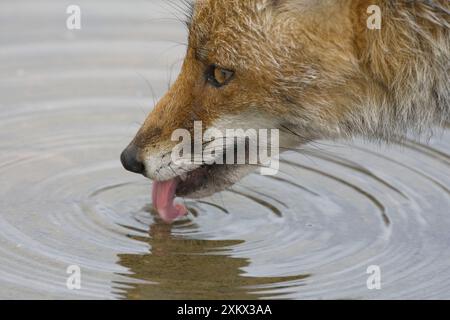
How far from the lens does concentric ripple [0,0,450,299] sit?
7629mm

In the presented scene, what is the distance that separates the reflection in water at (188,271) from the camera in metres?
7.46

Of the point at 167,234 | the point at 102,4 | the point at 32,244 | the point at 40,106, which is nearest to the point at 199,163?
the point at 167,234

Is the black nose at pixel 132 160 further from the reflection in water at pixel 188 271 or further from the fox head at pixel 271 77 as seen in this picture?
the reflection in water at pixel 188 271

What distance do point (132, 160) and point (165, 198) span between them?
465 millimetres

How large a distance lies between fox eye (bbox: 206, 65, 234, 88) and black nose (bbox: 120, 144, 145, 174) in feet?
2.47

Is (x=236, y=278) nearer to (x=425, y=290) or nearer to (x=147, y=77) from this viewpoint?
(x=425, y=290)

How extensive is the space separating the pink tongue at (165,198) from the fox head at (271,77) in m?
0.27

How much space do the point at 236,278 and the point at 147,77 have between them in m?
3.86
